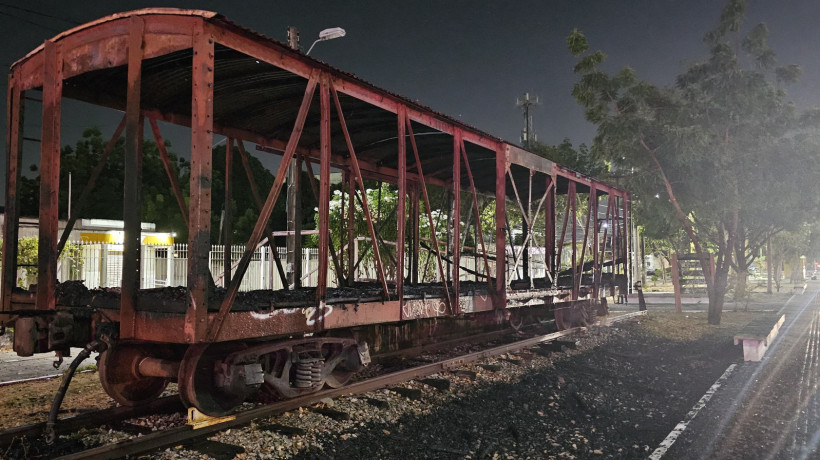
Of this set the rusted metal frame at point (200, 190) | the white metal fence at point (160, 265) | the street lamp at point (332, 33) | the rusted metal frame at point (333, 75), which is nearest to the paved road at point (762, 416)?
the rusted metal frame at point (200, 190)

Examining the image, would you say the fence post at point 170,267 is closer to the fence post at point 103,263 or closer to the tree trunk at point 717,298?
the fence post at point 103,263

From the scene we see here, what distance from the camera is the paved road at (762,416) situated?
5195mm

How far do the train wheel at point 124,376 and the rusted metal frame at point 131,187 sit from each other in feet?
1.50

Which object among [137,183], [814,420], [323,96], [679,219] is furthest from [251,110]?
[679,219]

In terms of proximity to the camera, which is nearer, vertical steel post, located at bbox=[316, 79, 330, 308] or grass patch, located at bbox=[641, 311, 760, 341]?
vertical steel post, located at bbox=[316, 79, 330, 308]

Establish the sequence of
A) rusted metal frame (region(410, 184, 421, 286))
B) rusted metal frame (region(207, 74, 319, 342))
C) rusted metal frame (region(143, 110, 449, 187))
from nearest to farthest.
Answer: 1. rusted metal frame (region(207, 74, 319, 342))
2. rusted metal frame (region(143, 110, 449, 187))
3. rusted metal frame (region(410, 184, 421, 286))

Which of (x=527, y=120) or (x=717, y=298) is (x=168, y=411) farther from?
(x=527, y=120)

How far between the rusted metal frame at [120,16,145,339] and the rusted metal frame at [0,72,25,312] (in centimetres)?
208

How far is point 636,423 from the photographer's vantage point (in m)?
6.09

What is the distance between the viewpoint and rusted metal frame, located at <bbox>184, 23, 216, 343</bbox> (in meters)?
4.32

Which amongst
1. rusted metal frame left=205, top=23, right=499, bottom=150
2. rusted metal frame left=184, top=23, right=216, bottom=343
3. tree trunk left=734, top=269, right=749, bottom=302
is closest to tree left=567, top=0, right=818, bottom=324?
tree trunk left=734, top=269, right=749, bottom=302

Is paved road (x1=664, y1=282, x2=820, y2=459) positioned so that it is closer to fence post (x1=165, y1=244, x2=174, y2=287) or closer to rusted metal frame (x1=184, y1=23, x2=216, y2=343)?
rusted metal frame (x1=184, y1=23, x2=216, y2=343)

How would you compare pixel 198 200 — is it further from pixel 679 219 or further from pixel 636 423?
pixel 679 219

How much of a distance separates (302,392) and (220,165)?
30445 millimetres
